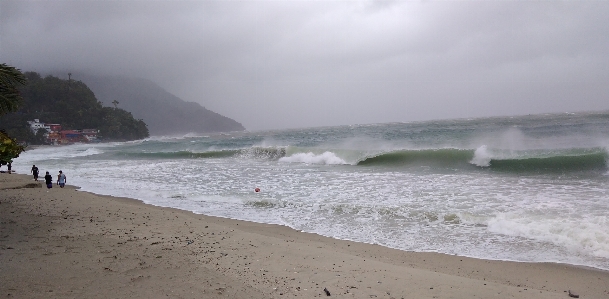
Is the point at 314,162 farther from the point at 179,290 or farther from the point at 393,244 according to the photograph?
the point at 179,290

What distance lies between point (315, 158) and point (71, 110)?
287 feet

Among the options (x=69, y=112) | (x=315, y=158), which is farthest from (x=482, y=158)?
(x=69, y=112)

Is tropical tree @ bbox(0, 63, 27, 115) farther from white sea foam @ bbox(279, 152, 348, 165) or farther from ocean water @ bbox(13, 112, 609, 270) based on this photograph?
white sea foam @ bbox(279, 152, 348, 165)

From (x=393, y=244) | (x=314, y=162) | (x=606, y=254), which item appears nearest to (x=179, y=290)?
(x=393, y=244)

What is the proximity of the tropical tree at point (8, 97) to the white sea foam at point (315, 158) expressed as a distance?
15485 mm

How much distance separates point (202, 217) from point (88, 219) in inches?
93.5

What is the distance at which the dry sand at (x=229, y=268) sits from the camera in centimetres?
400

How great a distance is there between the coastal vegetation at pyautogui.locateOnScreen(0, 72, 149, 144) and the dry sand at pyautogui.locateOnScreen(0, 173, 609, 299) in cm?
9215

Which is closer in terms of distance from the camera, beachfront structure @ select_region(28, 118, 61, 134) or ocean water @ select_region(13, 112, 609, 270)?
ocean water @ select_region(13, 112, 609, 270)

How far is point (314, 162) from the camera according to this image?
73.6ft

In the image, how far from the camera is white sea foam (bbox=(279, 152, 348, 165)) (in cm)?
2195

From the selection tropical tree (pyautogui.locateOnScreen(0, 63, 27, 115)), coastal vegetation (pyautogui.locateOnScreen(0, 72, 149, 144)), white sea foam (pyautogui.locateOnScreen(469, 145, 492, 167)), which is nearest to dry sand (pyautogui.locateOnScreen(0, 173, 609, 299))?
tropical tree (pyautogui.locateOnScreen(0, 63, 27, 115))

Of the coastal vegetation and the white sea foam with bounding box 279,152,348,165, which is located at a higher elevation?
the coastal vegetation

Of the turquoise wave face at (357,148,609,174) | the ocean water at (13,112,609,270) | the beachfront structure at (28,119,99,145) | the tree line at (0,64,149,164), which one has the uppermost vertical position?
the tree line at (0,64,149,164)
